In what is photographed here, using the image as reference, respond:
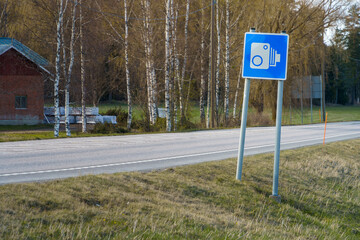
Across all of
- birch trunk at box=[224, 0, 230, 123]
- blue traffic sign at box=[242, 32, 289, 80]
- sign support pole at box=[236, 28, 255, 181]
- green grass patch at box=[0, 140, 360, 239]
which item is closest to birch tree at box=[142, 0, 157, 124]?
birch trunk at box=[224, 0, 230, 123]

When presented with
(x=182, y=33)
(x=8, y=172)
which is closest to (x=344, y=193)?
(x=8, y=172)

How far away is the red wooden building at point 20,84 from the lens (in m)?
30.2

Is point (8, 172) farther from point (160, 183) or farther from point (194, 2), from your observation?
point (194, 2)

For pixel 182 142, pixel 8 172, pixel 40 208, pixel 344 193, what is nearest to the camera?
pixel 40 208

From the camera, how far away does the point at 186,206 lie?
7406mm

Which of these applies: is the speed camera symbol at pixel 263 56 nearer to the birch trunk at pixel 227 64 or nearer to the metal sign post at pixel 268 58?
the metal sign post at pixel 268 58

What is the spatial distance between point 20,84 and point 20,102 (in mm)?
1285

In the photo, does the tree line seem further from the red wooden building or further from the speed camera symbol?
the speed camera symbol

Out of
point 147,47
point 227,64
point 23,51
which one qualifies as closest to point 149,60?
point 147,47

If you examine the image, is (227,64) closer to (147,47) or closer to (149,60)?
(147,47)

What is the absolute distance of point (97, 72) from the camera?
119ft

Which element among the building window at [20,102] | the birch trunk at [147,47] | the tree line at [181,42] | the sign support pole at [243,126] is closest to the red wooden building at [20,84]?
the building window at [20,102]

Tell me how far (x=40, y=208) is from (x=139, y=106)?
2239 cm

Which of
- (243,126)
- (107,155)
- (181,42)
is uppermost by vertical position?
(181,42)
